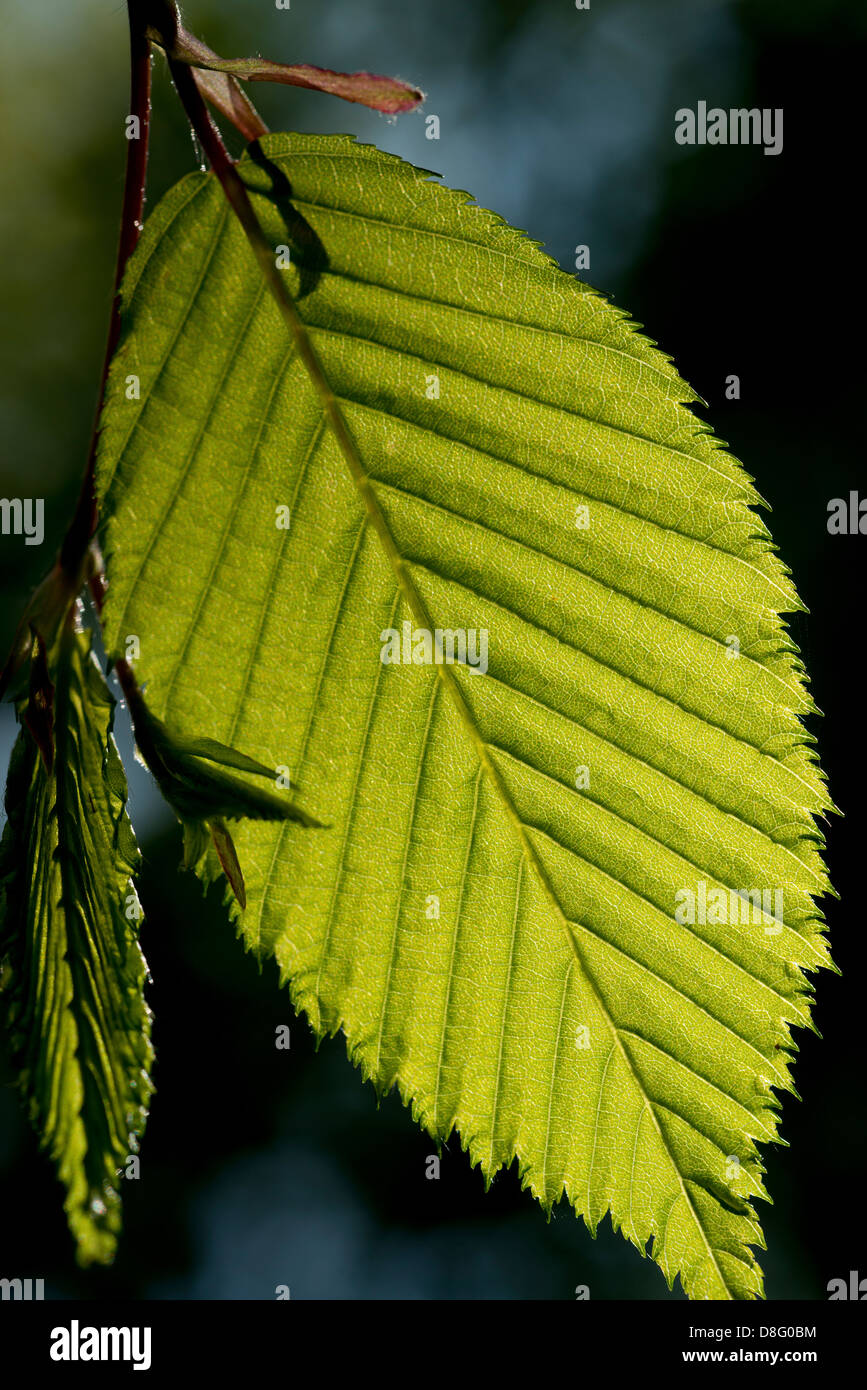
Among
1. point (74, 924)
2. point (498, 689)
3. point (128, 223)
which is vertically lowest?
point (74, 924)

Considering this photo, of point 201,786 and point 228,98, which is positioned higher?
point 228,98

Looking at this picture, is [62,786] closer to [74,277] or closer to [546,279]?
[546,279]

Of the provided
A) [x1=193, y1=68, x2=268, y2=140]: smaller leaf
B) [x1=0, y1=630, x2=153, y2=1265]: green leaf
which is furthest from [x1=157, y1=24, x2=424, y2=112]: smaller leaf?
[x1=0, y1=630, x2=153, y2=1265]: green leaf

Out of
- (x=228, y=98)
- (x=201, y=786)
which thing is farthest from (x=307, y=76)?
(x=201, y=786)

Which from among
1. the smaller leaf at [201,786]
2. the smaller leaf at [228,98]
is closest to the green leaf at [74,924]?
the smaller leaf at [201,786]

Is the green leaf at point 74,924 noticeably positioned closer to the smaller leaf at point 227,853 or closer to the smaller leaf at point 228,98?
the smaller leaf at point 227,853

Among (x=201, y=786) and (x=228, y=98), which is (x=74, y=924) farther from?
(x=228, y=98)

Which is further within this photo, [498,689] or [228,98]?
[498,689]
